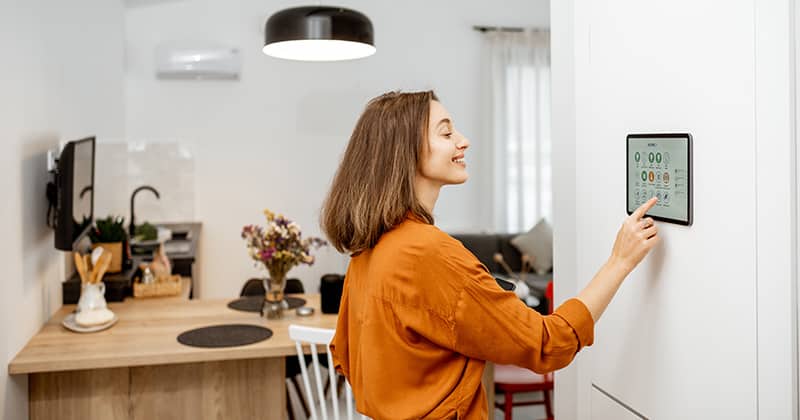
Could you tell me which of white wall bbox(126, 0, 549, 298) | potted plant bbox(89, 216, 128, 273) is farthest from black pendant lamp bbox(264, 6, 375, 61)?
white wall bbox(126, 0, 549, 298)

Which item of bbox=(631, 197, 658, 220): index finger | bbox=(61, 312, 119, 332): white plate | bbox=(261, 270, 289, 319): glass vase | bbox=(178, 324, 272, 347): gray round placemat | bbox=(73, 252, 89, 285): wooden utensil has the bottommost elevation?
bbox=(178, 324, 272, 347): gray round placemat

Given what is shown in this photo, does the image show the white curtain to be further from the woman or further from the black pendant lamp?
the woman

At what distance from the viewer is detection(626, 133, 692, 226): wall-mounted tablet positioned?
4.26 ft

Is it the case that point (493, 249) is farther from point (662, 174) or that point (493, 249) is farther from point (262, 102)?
point (662, 174)

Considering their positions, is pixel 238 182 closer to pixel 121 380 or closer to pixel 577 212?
pixel 121 380

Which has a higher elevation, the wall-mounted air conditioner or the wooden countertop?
the wall-mounted air conditioner

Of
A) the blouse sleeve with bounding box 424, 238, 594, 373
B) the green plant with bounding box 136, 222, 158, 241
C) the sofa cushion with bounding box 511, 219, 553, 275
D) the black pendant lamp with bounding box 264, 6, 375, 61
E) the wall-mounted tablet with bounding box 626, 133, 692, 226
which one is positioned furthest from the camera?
the sofa cushion with bounding box 511, 219, 553, 275

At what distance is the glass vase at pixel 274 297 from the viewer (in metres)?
3.16

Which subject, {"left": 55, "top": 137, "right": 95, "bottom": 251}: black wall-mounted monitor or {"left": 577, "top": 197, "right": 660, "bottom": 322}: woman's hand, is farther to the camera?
{"left": 55, "top": 137, "right": 95, "bottom": 251}: black wall-mounted monitor

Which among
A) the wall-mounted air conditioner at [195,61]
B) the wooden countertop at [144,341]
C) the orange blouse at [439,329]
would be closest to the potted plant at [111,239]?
the wooden countertop at [144,341]

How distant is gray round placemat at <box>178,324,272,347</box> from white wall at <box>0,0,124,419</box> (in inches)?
22.4

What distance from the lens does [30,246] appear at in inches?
112

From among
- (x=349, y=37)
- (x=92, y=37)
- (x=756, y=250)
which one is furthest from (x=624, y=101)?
(x=92, y=37)

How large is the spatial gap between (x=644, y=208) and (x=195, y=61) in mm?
4763
